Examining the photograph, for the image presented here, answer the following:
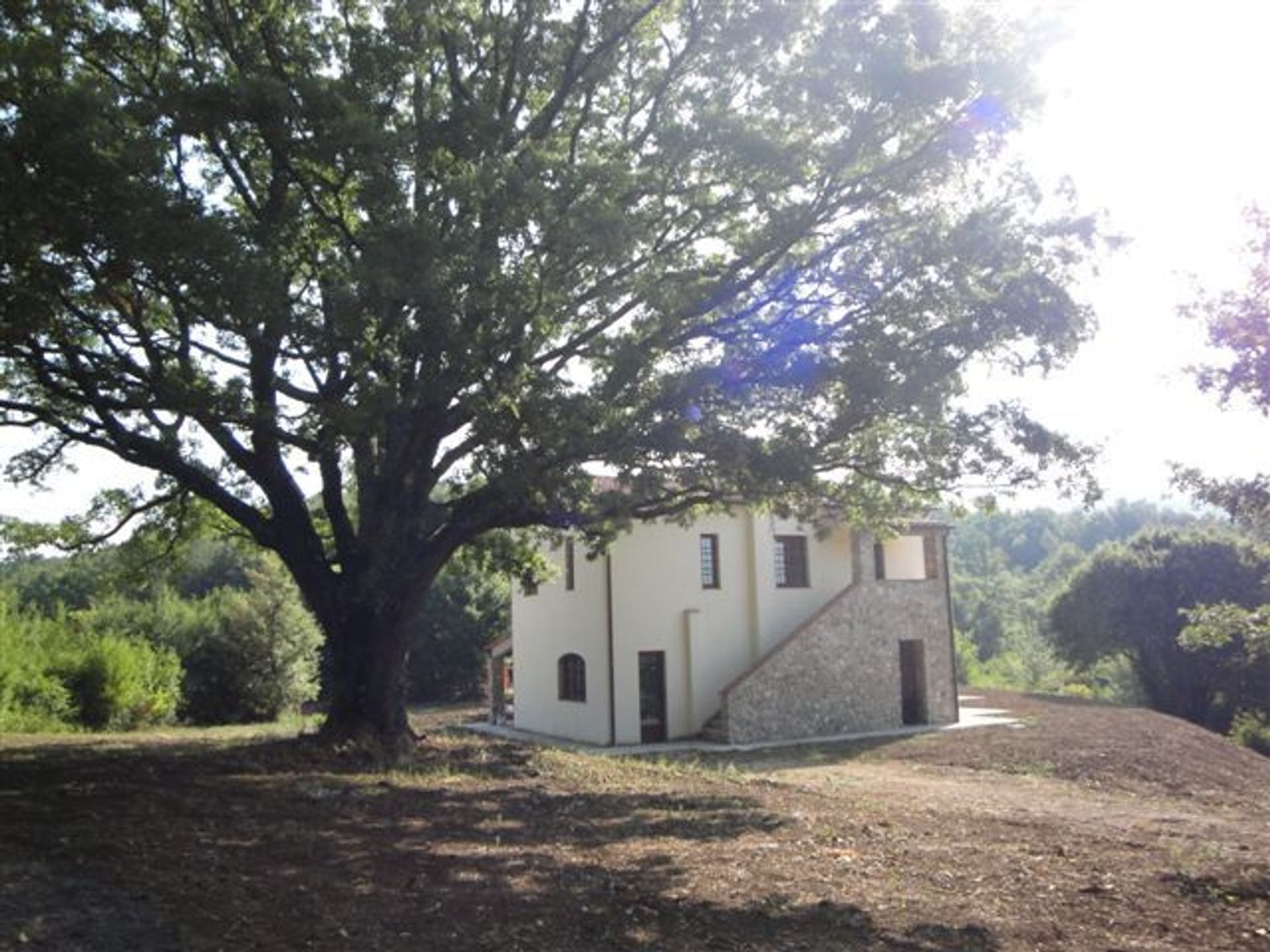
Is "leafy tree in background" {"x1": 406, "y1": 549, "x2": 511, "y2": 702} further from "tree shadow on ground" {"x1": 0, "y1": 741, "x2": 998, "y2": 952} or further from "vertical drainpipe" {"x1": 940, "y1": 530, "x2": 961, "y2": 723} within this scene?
"tree shadow on ground" {"x1": 0, "y1": 741, "x2": 998, "y2": 952}

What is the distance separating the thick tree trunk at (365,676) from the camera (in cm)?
1402

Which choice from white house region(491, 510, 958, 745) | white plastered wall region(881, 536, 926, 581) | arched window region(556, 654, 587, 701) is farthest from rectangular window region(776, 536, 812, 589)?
arched window region(556, 654, 587, 701)

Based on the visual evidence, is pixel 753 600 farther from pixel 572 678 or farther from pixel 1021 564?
pixel 1021 564

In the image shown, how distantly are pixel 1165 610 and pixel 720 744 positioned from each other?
68.5ft

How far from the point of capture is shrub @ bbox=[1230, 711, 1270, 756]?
30516mm

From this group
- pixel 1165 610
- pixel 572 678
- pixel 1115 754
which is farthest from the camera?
pixel 1165 610

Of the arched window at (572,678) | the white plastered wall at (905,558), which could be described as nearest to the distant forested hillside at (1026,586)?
the white plastered wall at (905,558)

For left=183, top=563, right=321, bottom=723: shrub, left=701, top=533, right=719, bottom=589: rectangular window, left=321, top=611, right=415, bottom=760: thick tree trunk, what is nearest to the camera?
left=321, top=611, right=415, bottom=760: thick tree trunk

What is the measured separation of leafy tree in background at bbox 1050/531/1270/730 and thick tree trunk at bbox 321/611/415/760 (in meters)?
30.1

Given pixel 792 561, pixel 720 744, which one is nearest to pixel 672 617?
pixel 720 744

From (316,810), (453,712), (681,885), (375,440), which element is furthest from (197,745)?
(453,712)

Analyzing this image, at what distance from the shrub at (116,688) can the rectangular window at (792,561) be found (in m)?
16.3

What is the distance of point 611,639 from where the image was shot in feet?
81.3

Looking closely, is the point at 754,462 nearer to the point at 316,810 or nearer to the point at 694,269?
the point at 694,269
